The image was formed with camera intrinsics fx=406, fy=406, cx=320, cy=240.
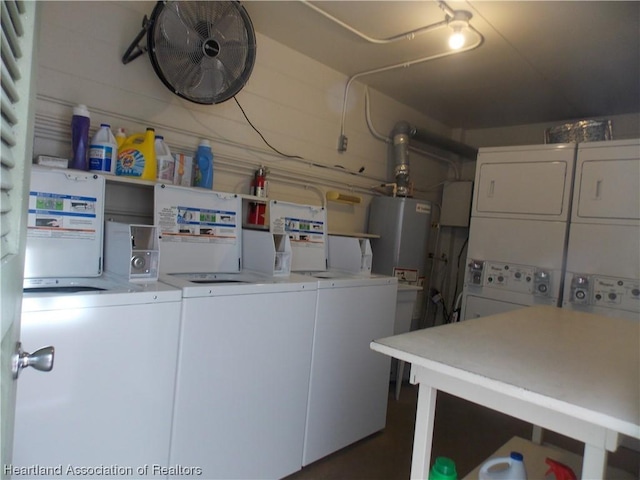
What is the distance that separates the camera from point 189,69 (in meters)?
1.87

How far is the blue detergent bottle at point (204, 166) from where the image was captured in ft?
7.31

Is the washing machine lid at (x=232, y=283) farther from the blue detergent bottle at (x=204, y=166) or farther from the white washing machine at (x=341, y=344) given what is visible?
the blue detergent bottle at (x=204, y=166)

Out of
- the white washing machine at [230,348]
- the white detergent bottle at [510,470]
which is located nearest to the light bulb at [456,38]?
the white washing machine at [230,348]

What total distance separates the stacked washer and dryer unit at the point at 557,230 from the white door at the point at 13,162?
307cm

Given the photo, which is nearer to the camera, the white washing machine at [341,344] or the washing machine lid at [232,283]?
the washing machine lid at [232,283]

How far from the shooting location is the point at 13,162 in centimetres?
66

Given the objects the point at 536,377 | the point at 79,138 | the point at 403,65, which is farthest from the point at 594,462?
the point at 403,65

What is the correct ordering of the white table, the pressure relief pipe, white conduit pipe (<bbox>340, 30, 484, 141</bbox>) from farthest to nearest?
the pressure relief pipe < white conduit pipe (<bbox>340, 30, 484, 141</bbox>) < the white table

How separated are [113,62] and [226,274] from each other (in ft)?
3.85

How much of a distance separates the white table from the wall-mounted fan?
1.47 metres

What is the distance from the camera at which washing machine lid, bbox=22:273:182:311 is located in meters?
1.19

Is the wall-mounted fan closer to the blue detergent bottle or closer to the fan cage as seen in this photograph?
the fan cage

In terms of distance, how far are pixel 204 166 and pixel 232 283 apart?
31.4 inches

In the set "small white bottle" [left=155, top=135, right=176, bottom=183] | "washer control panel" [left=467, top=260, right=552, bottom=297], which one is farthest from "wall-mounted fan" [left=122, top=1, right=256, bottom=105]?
"washer control panel" [left=467, top=260, right=552, bottom=297]
